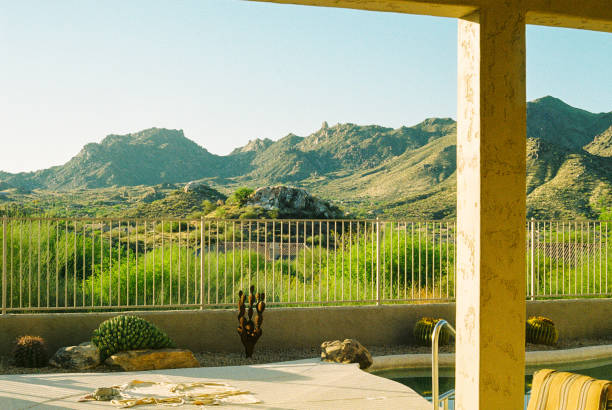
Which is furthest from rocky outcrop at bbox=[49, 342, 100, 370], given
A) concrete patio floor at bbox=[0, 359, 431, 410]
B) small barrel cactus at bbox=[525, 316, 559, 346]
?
small barrel cactus at bbox=[525, 316, 559, 346]

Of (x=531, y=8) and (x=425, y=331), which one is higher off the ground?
(x=531, y=8)

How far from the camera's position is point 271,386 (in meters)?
5.04

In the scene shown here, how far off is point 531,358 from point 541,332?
0.99 metres

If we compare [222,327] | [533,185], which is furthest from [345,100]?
[222,327]

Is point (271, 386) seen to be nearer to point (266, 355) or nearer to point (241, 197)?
point (266, 355)

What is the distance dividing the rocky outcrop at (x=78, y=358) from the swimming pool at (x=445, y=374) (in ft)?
9.74

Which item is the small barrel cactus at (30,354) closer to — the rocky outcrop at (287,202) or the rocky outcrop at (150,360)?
the rocky outcrop at (150,360)

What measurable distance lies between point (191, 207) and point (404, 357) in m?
26.2

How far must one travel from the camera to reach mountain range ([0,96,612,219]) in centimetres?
3113

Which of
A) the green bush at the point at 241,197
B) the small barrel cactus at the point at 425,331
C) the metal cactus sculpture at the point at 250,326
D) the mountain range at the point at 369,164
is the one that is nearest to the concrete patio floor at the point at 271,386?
the metal cactus sculpture at the point at 250,326

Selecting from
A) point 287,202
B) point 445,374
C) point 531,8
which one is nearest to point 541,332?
point 445,374

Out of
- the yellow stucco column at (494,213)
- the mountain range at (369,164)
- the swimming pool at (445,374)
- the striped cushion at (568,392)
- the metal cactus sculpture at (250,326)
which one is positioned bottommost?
the swimming pool at (445,374)

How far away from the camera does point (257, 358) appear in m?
→ 6.70

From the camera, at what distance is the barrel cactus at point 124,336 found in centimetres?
608
